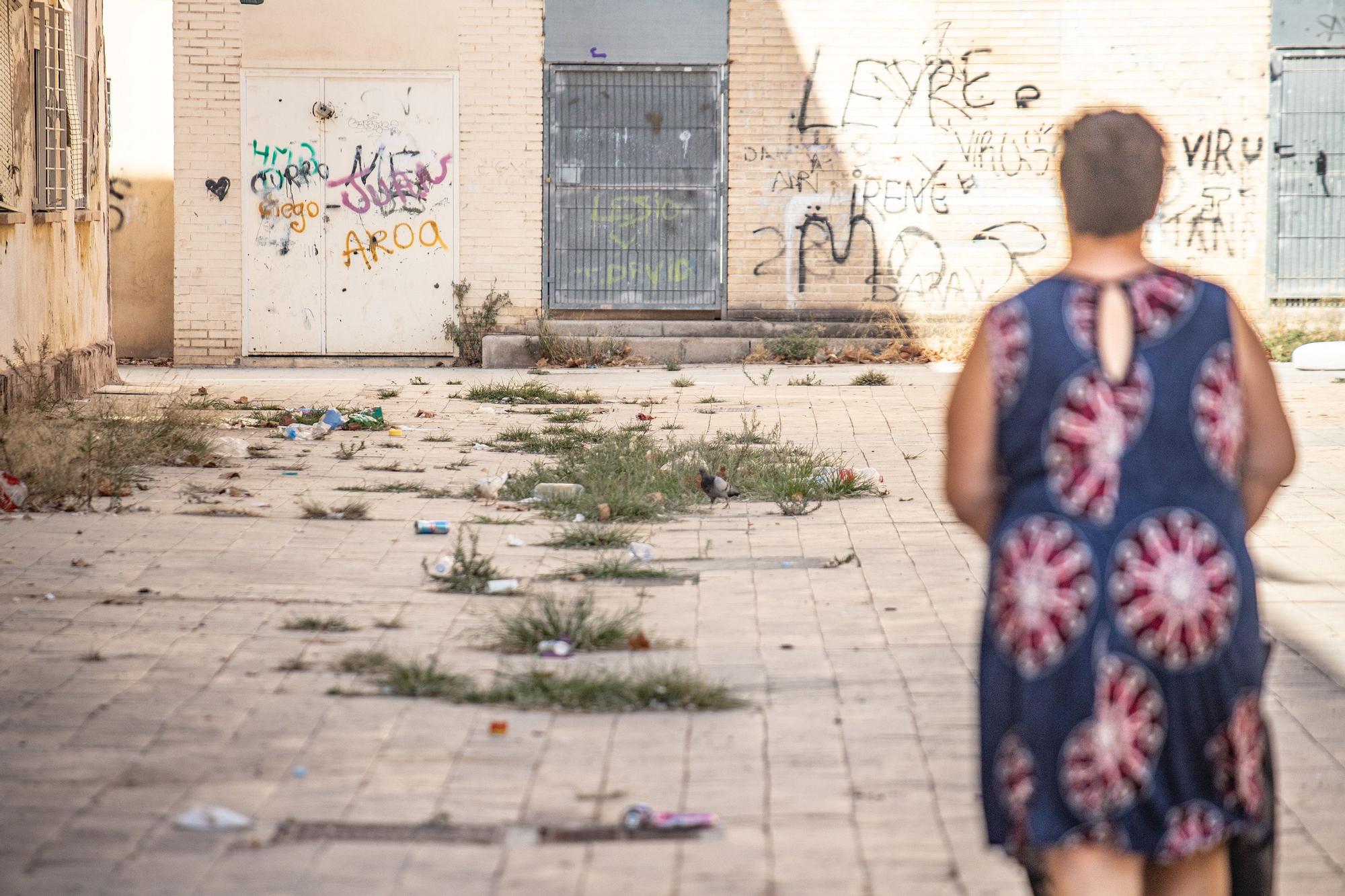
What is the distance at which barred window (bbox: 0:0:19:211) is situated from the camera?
10.2 meters

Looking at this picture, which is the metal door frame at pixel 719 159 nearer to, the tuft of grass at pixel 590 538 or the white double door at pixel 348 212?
the white double door at pixel 348 212

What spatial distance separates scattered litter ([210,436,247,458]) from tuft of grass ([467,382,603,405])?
3359 millimetres

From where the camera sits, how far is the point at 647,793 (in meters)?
3.79

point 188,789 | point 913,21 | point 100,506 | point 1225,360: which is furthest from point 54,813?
point 913,21

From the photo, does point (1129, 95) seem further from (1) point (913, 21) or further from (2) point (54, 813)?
(2) point (54, 813)

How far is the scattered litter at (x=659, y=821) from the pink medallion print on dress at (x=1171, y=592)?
1494mm

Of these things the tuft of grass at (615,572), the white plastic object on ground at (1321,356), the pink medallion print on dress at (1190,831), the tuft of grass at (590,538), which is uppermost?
the white plastic object on ground at (1321,356)

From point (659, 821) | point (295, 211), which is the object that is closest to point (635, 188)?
point (295, 211)

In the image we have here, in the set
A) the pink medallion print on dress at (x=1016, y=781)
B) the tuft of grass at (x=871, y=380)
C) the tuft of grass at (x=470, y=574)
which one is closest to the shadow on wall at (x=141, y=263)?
the tuft of grass at (x=871, y=380)

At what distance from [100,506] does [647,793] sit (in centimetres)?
445

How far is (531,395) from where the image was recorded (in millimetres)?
12484

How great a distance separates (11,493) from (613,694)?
390cm

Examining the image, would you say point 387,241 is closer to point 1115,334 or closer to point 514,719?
point 514,719

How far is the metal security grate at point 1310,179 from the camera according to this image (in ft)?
52.5
